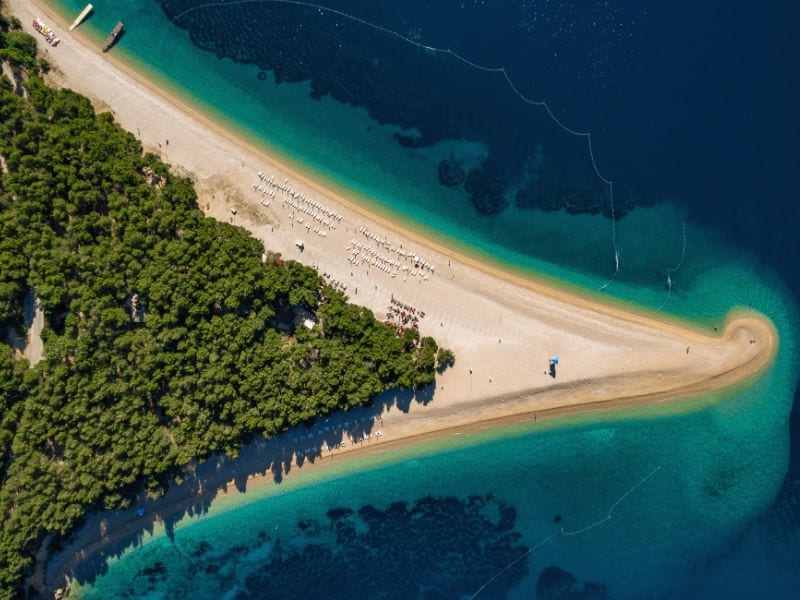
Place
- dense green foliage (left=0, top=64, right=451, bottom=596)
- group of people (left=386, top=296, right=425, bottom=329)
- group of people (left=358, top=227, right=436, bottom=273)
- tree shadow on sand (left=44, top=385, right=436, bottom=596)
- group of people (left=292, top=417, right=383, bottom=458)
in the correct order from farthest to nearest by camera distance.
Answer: group of people (left=292, top=417, right=383, bottom=458), group of people (left=358, top=227, right=436, bottom=273), group of people (left=386, top=296, right=425, bottom=329), tree shadow on sand (left=44, top=385, right=436, bottom=596), dense green foliage (left=0, top=64, right=451, bottom=596)

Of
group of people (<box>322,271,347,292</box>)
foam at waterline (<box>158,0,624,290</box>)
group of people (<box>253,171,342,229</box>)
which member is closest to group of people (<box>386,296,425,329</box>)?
group of people (<box>322,271,347,292</box>)

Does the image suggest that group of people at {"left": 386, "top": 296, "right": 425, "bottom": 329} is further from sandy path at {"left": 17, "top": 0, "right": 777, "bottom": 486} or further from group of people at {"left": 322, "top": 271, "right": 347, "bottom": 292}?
group of people at {"left": 322, "top": 271, "right": 347, "bottom": 292}

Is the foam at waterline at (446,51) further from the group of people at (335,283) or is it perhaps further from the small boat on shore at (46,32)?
the group of people at (335,283)

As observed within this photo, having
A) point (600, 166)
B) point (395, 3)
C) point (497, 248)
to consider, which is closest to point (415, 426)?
point (497, 248)

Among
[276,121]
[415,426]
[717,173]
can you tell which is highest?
[717,173]

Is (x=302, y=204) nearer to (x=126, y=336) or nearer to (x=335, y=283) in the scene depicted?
(x=335, y=283)

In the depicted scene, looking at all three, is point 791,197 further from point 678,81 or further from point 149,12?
point 149,12
